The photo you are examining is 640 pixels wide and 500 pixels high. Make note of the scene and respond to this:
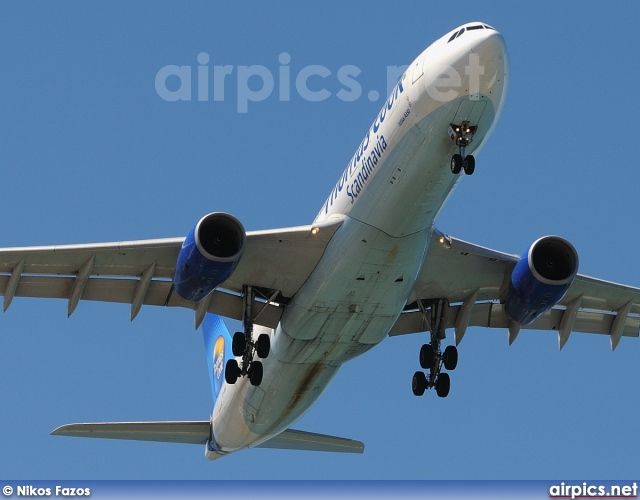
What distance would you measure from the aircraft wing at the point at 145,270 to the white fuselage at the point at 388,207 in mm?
417

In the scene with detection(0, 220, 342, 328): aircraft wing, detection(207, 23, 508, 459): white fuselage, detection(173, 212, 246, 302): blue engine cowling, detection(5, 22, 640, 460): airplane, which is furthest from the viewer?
detection(0, 220, 342, 328): aircraft wing

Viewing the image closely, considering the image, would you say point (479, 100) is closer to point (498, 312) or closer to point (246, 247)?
point (246, 247)

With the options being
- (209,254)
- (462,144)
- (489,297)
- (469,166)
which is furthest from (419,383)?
(462,144)

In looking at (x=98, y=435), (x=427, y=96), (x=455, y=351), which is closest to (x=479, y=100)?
(x=427, y=96)

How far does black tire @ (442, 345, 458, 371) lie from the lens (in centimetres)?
2733

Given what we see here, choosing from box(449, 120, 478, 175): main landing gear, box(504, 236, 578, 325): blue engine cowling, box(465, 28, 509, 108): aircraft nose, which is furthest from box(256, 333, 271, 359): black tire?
box(465, 28, 509, 108): aircraft nose

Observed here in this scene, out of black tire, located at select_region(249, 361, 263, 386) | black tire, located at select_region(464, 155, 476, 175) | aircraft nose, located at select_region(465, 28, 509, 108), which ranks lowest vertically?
black tire, located at select_region(249, 361, 263, 386)

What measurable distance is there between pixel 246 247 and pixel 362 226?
2.91 m

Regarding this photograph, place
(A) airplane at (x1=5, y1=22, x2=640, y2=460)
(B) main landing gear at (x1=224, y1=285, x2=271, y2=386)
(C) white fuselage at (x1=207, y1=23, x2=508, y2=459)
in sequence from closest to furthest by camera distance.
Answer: (C) white fuselage at (x1=207, y1=23, x2=508, y2=459) → (A) airplane at (x1=5, y1=22, x2=640, y2=460) → (B) main landing gear at (x1=224, y1=285, x2=271, y2=386)

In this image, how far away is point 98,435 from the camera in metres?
30.7

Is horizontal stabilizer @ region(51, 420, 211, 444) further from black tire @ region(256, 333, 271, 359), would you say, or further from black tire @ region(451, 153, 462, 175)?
black tire @ region(451, 153, 462, 175)

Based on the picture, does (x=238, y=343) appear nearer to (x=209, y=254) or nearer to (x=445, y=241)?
(x=209, y=254)

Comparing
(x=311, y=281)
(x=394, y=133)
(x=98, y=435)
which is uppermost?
(x=394, y=133)

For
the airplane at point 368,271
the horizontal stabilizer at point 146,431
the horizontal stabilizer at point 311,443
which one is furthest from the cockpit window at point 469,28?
the horizontal stabilizer at point 311,443
